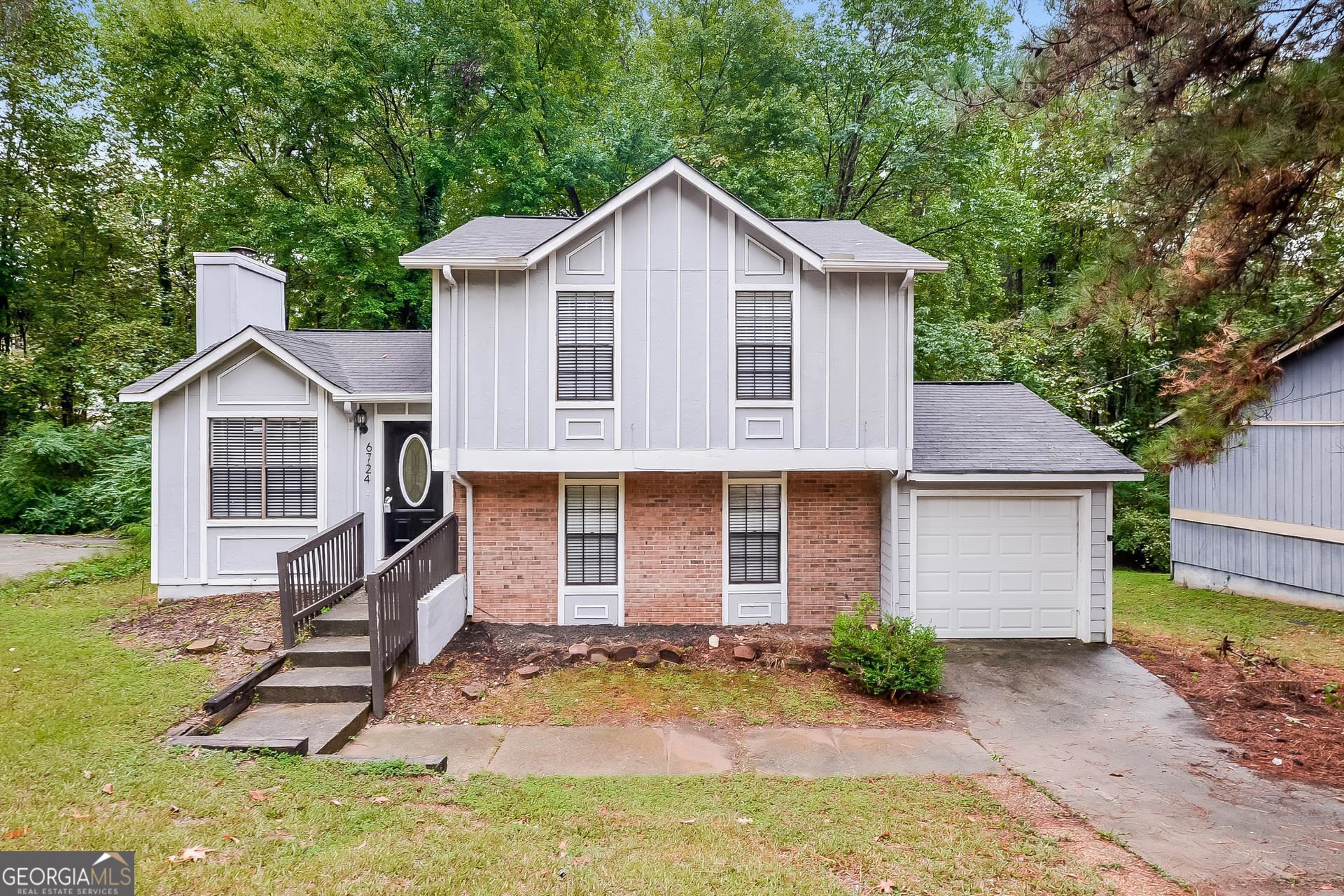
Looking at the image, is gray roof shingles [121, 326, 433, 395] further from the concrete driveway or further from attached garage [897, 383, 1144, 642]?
the concrete driveway

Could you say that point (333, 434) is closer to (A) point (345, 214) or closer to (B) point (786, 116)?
(A) point (345, 214)

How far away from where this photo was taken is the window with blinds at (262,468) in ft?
30.9

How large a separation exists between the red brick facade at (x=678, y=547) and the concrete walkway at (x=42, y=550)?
8.06 metres

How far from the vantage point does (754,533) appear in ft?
29.5

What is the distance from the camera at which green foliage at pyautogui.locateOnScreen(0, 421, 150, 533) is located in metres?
13.7

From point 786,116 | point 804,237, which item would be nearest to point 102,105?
point 786,116

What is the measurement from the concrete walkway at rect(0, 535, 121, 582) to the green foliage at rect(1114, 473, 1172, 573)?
21.7m

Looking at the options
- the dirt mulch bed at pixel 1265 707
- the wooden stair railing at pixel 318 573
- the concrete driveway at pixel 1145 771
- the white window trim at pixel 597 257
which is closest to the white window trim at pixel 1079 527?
the concrete driveway at pixel 1145 771

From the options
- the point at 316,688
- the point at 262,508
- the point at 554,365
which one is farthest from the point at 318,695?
the point at 554,365

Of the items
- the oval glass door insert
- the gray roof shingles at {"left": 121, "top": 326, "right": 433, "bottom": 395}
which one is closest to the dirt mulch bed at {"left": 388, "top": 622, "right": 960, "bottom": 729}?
the oval glass door insert

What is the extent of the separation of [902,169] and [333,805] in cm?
1736

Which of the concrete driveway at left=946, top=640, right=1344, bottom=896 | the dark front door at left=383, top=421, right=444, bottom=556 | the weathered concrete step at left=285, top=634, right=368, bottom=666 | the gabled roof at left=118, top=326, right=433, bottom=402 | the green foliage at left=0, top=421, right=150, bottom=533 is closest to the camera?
the concrete driveway at left=946, top=640, right=1344, bottom=896

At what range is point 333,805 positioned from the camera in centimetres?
423

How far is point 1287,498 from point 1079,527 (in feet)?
19.1
